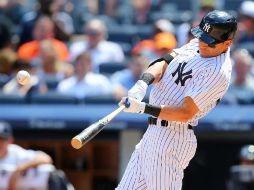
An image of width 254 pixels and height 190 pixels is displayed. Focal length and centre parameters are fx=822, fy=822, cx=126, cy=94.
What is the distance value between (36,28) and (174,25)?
1.97 meters

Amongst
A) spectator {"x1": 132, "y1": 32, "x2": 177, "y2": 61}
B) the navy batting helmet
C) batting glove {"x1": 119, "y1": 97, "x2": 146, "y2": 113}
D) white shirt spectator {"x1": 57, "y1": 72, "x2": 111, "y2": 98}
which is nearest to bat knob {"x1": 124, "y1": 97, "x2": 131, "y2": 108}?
batting glove {"x1": 119, "y1": 97, "x2": 146, "y2": 113}

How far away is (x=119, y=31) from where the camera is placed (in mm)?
10719

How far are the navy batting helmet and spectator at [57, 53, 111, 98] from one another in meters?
3.70

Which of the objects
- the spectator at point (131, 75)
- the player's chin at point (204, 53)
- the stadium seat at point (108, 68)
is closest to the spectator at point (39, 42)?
the stadium seat at point (108, 68)

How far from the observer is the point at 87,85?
899cm

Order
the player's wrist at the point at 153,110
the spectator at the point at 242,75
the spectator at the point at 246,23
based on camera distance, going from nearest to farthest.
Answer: the player's wrist at the point at 153,110, the spectator at the point at 242,75, the spectator at the point at 246,23

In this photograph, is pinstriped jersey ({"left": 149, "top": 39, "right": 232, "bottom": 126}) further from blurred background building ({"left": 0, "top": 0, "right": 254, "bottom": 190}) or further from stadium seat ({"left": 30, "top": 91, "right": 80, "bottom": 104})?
stadium seat ({"left": 30, "top": 91, "right": 80, "bottom": 104})

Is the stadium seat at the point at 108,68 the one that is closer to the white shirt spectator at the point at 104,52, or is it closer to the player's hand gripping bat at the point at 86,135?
the white shirt spectator at the point at 104,52

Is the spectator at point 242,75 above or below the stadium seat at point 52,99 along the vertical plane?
above

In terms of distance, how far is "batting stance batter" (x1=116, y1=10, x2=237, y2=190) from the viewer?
17.1 feet

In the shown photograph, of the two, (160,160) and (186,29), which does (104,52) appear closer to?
(186,29)

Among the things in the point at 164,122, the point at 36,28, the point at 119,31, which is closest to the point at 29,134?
the point at 36,28

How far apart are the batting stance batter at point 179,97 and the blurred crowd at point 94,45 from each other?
2.71m

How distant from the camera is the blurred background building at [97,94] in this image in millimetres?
8453
